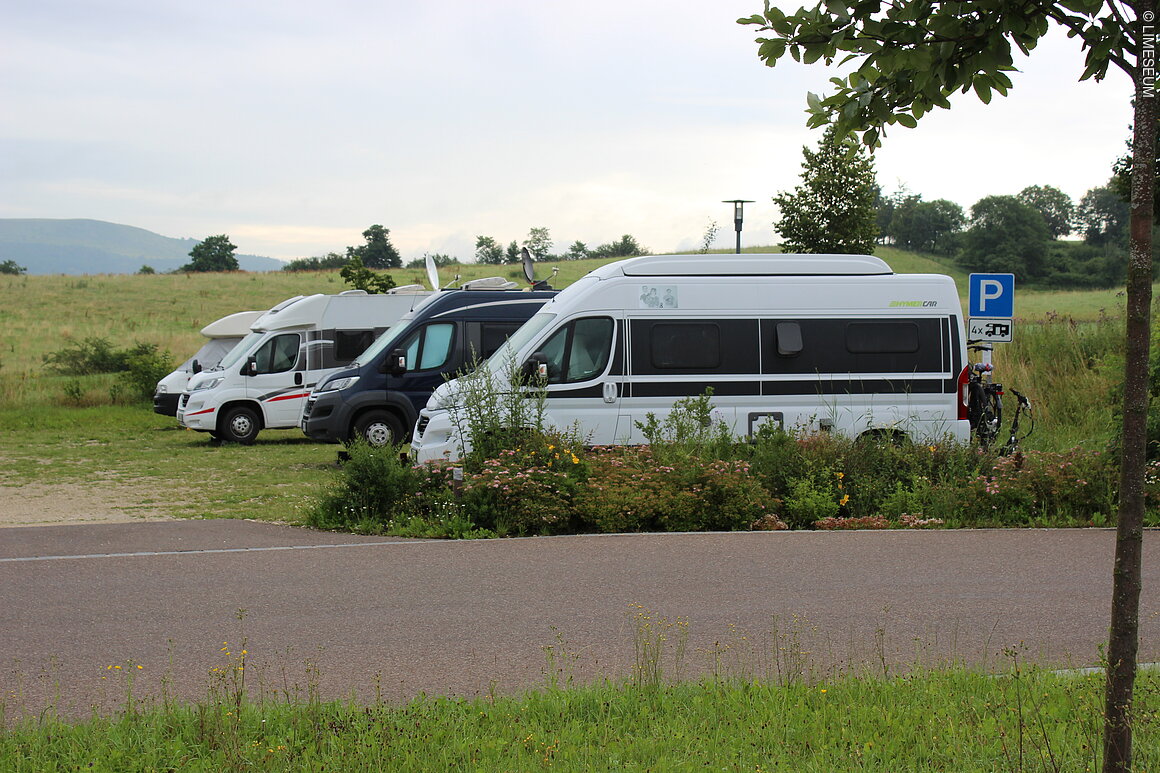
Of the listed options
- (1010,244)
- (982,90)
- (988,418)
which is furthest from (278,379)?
(1010,244)

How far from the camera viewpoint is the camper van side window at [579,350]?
41.5 ft

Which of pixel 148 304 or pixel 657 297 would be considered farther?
pixel 148 304

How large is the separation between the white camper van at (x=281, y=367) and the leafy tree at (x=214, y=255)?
9639 cm

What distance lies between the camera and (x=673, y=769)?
4.29m

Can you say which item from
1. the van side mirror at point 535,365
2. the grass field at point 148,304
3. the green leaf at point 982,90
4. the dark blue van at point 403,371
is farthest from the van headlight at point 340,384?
the grass field at point 148,304

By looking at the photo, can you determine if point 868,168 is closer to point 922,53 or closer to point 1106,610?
point 1106,610

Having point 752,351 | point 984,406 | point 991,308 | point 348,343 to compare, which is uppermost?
point 991,308

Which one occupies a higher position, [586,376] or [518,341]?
[518,341]

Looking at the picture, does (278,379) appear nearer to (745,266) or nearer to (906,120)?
(745,266)

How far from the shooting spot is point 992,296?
43.2 ft

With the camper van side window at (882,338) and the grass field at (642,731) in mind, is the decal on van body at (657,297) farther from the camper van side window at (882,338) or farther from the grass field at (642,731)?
the grass field at (642,731)

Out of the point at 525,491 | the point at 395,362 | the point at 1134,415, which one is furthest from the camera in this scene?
the point at 395,362

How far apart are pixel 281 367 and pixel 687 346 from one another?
35.5 feet

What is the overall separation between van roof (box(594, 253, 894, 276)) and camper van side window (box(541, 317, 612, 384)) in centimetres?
73
